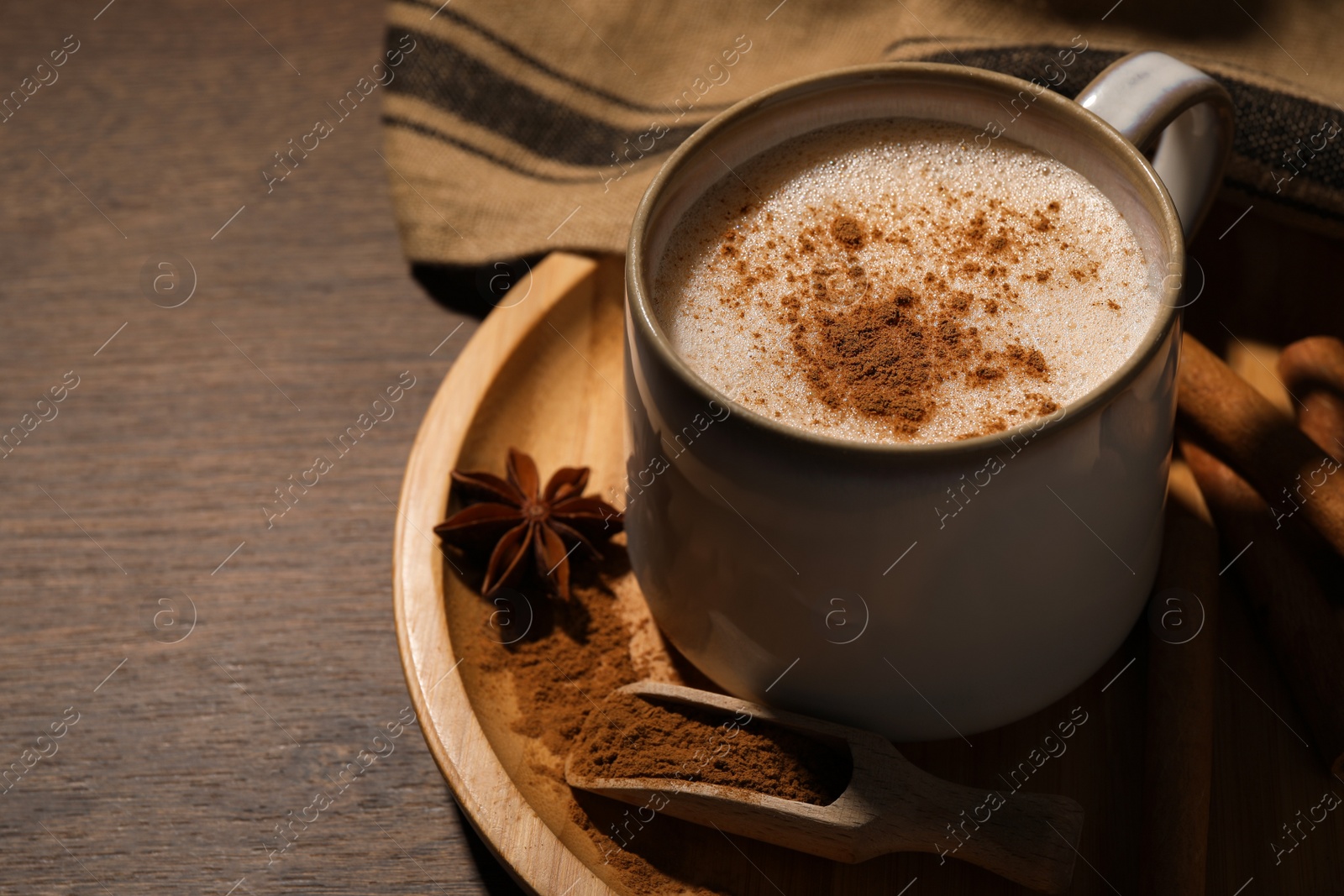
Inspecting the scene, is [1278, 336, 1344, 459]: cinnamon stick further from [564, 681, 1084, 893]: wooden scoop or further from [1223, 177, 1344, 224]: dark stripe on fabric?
[564, 681, 1084, 893]: wooden scoop

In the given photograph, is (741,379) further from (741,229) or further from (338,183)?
(338,183)

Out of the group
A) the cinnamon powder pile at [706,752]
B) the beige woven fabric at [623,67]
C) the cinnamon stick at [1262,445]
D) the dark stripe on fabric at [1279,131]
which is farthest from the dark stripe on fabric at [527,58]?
the cinnamon powder pile at [706,752]

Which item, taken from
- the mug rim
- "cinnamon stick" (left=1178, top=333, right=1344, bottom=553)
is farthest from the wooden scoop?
"cinnamon stick" (left=1178, top=333, right=1344, bottom=553)

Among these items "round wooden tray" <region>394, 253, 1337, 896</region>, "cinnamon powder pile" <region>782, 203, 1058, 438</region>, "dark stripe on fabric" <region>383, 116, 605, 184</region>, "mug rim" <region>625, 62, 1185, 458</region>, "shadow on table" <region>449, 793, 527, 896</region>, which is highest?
"mug rim" <region>625, 62, 1185, 458</region>

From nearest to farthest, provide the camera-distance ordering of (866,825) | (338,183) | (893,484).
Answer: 1. (893,484)
2. (866,825)
3. (338,183)

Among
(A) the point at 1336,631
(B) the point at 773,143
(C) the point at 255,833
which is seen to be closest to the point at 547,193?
(B) the point at 773,143

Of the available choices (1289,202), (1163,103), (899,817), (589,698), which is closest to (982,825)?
(899,817)

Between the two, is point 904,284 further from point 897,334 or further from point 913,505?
point 913,505
